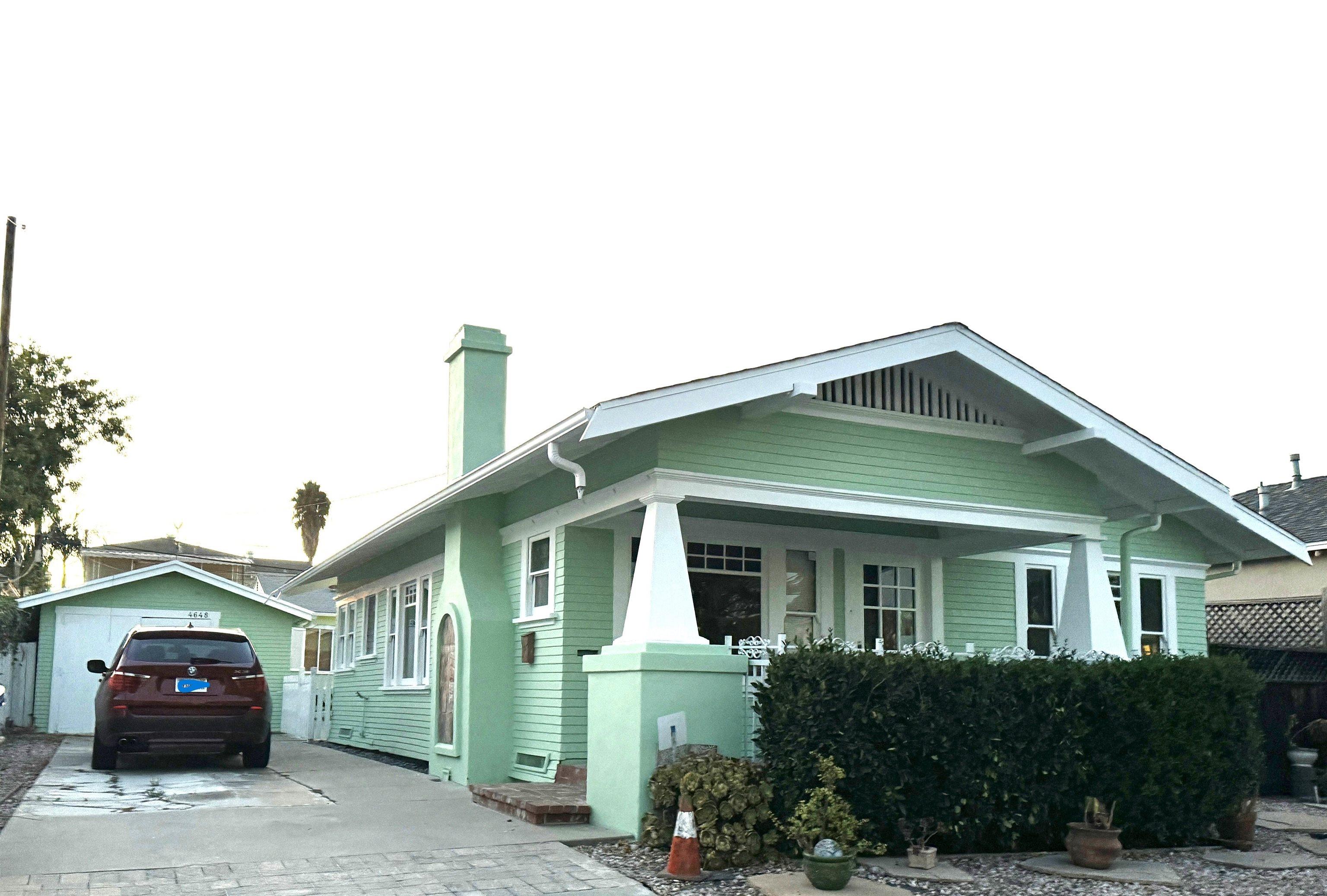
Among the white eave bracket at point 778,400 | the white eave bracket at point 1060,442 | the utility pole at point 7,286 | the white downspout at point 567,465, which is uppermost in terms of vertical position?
the utility pole at point 7,286

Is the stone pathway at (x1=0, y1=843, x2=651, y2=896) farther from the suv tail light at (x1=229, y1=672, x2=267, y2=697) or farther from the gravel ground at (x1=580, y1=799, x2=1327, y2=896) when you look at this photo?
the suv tail light at (x1=229, y1=672, x2=267, y2=697)

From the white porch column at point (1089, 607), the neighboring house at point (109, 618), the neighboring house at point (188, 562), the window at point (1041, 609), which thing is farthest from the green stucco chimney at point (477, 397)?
the neighboring house at point (188, 562)

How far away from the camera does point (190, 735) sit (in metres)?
13.5

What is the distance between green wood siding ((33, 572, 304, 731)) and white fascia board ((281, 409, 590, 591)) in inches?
253

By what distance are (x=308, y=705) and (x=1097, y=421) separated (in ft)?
54.2

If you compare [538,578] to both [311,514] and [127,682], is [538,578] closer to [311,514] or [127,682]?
[127,682]

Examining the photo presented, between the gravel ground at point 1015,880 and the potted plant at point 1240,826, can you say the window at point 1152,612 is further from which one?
the gravel ground at point 1015,880

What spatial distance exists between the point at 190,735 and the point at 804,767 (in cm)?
824

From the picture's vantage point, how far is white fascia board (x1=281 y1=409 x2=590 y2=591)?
32.8 feet

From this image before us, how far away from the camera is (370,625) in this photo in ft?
66.1

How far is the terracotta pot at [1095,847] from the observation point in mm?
8688

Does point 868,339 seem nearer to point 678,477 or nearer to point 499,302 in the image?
point 678,477

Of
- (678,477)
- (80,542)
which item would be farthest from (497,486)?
(80,542)

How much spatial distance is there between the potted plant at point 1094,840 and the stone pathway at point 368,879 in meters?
3.39
